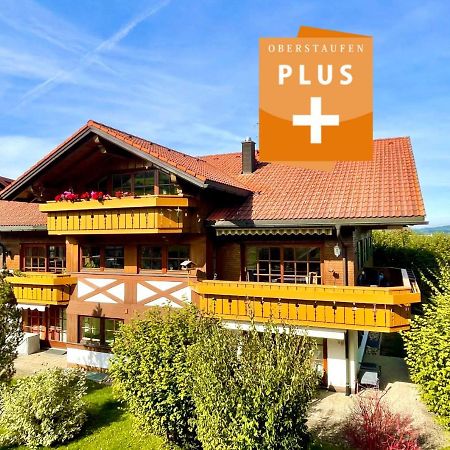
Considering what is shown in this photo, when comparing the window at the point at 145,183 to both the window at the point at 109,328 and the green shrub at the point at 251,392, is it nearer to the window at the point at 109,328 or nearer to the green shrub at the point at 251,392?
the window at the point at 109,328

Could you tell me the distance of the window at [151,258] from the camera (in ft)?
49.0

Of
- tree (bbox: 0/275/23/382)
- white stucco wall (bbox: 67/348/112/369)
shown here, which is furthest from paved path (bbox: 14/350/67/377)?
tree (bbox: 0/275/23/382)

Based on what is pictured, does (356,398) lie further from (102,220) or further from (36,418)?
(102,220)

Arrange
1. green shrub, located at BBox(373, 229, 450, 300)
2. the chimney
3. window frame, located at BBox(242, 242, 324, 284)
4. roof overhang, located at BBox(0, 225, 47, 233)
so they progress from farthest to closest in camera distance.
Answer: green shrub, located at BBox(373, 229, 450, 300)
roof overhang, located at BBox(0, 225, 47, 233)
the chimney
window frame, located at BBox(242, 242, 324, 284)

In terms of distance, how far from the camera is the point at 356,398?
40.1ft

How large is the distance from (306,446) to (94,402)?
24.4 ft

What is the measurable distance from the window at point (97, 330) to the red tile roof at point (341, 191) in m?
6.33

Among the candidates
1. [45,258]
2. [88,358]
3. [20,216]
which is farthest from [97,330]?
[20,216]

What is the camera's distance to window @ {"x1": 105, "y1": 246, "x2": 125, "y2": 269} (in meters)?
15.6

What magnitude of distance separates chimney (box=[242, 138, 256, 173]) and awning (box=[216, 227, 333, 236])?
445 cm

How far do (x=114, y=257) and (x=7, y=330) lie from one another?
185 inches

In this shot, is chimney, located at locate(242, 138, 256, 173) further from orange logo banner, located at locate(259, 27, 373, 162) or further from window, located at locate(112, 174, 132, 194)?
window, located at locate(112, 174, 132, 194)

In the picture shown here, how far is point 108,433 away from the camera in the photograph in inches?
422

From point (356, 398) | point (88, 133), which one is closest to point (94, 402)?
point (356, 398)
